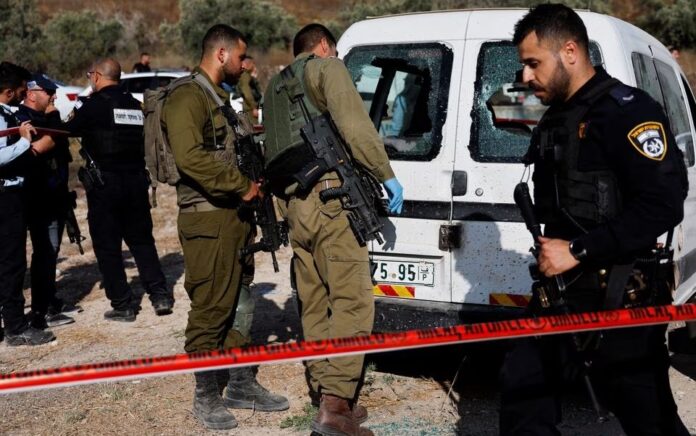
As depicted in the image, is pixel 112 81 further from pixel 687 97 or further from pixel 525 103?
pixel 525 103

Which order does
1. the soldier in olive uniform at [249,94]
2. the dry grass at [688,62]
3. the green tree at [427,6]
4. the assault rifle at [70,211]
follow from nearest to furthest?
the assault rifle at [70,211] < the soldier in olive uniform at [249,94] < the dry grass at [688,62] < the green tree at [427,6]

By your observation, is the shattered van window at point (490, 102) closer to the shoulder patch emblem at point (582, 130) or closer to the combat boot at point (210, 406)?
the shoulder patch emblem at point (582, 130)

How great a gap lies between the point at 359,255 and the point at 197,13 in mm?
32791

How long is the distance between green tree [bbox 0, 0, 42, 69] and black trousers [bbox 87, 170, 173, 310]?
86.1 feet

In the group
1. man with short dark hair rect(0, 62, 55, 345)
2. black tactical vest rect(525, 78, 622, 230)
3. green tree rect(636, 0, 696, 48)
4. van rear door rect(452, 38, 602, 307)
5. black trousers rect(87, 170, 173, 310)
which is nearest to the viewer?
black tactical vest rect(525, 78, 622, 230)

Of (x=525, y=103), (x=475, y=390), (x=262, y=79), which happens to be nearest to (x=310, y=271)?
(x=475, y=390)

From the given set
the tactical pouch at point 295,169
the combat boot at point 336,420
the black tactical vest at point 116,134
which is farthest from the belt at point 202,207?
the black tactical vest at point 116,134

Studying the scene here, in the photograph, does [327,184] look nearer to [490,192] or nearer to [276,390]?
[490,192]

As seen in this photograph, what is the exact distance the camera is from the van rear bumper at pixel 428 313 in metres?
4.46

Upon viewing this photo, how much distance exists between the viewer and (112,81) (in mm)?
6848

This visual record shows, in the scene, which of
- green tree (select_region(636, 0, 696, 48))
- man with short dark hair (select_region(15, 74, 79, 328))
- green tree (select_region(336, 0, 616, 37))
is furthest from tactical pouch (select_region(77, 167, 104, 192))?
green tree (select_region(636, 0, 696, 48))

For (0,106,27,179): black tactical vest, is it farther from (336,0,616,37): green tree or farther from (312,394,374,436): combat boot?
(336,0,616,37): green tree

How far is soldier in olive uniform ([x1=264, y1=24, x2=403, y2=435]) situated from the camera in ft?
13.3

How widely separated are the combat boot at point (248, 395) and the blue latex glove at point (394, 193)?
1366 mm
